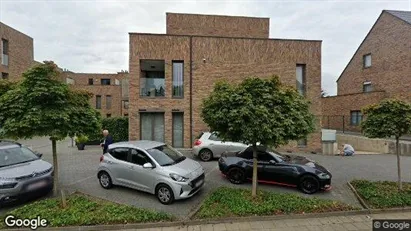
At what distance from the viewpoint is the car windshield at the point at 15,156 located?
693cm

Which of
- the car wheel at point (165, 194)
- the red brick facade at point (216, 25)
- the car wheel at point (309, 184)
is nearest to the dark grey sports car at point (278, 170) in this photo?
the car wheel at point (309, 184)

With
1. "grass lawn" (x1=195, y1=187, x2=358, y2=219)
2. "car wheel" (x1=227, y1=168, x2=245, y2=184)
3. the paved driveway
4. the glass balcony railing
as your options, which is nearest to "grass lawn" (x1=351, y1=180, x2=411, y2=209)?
the paved driveway

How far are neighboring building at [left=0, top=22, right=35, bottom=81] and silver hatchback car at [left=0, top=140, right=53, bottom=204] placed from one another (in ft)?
58.6

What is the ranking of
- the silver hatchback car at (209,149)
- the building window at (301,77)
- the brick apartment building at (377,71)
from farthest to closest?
1. the brick apartment building at (377,71)
2. the building window at (301,77)
3. the silver hatchback car at (209,149)

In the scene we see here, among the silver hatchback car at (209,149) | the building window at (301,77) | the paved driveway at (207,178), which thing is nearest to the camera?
the paved driveway at (207,178)

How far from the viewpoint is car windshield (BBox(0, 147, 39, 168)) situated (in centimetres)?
693

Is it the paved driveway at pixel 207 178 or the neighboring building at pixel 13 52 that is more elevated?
the neighboring building at pixel 13 52

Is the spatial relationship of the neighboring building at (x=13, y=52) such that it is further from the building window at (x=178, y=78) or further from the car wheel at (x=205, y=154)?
the car wheel at (x=205, y=154)

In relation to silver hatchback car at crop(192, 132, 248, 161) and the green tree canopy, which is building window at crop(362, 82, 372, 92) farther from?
the green tree canopy

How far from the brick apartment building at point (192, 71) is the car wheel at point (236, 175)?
6.46 meters

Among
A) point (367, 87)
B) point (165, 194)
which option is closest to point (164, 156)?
point (165, 194)
